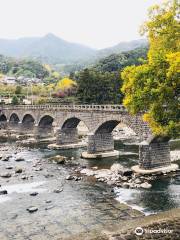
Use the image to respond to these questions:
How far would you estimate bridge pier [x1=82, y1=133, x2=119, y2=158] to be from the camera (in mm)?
56041

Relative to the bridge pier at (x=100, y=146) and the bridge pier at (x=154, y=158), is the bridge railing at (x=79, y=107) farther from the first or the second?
the bridge pier at (x=154, y=158)

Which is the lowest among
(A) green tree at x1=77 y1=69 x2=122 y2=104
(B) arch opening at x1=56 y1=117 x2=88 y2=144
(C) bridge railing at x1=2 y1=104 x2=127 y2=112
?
(B) arch opening at x1=56 y1=117 x2=88 y2=144

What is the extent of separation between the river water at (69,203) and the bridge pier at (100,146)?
301 inches

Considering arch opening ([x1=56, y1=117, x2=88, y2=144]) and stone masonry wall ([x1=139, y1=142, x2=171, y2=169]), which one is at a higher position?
arch opening ([x1=56, y1=117, x2=88, y2=144])

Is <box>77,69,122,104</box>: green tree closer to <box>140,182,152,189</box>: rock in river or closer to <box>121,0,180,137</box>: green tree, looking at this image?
<box>140,182,152,189</box>: rock in river

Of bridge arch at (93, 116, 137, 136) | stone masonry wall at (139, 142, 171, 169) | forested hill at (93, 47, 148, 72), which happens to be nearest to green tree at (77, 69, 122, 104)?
bridge arch at (93, 116, 137, 136)

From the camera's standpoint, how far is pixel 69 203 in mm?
32938

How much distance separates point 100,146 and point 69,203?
24.2m

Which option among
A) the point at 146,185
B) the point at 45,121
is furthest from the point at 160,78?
the point at 45,121

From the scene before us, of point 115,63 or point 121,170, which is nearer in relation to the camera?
point 121,170

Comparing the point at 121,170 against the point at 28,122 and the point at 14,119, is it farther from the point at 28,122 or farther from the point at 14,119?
the point at 14,119

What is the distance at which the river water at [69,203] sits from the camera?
27047 mm

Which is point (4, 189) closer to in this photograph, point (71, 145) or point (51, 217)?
point (51, 217)

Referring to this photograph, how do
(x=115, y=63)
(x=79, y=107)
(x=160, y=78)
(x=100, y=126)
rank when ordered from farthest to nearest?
1. (x=115, y=63)
2. (x=79, y=107)
3. (x=100, y=126)
4. (x=160, y=78)
